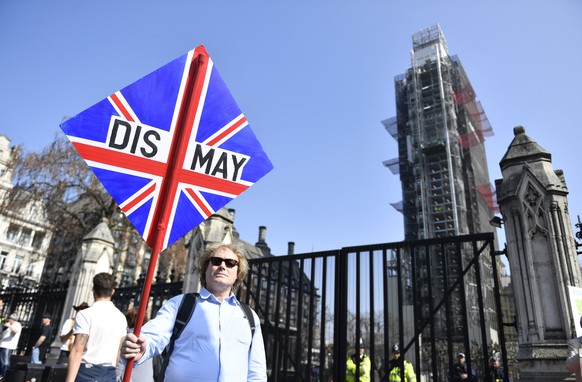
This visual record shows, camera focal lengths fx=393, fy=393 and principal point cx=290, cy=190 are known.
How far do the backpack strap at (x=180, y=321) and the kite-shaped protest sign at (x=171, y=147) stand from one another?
1.09 ft

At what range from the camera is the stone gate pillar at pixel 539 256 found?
4355 millimetres

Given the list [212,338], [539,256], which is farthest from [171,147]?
[539,256]

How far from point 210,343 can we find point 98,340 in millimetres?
2121

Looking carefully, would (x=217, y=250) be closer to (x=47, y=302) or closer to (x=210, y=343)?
(x=210, y=343)

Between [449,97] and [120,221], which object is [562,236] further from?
[449,97]

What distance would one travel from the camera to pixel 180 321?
7.13 feet

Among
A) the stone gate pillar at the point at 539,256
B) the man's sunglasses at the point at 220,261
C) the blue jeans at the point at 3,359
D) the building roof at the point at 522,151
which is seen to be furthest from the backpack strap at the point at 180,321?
the blue jeans at the point at 3,359

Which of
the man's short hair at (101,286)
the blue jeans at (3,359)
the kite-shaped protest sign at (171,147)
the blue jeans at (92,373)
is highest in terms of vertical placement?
the kite-shaped protest sign at (171,147)

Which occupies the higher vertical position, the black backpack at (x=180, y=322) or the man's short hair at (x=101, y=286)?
the man's short hair at (x=101, y=286)

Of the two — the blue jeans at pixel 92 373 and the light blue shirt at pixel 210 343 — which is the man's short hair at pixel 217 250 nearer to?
the light blue shirt at pixel 210 343

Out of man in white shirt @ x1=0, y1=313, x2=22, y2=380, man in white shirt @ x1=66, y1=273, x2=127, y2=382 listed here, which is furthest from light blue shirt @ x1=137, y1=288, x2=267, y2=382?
man in white shirt @ x1=0, y1=313, x2=22, y2=380

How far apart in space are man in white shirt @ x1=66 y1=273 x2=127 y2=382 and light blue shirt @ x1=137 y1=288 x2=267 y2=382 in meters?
1.81

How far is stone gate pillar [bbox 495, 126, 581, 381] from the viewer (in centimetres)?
436

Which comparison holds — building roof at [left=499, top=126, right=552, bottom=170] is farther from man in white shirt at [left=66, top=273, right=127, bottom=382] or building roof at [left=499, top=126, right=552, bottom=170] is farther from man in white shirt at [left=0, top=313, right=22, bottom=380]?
man in white shirt at [left=0, top=313, right=22, bottom=380]
